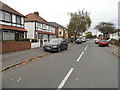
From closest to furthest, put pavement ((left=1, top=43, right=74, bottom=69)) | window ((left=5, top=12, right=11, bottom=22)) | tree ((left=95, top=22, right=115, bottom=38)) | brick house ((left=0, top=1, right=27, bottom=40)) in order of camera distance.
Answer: pavement ((left=1, top=43, right=74, bottom=69)), brick house ((left=0, top=1, right=27, bottom=40)), window ((left=5, top=12, right=11, bottom=22)), tree ((left=95, top=22, right=115, bottom=38))

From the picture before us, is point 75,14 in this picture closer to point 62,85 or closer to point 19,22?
point 19,22

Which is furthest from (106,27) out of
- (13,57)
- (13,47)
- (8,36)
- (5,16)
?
(13,57)

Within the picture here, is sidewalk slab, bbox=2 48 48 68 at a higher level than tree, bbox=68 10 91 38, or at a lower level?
lower

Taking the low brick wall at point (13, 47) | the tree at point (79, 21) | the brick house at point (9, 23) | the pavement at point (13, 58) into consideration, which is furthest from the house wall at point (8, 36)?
the tree at point (79, 21)

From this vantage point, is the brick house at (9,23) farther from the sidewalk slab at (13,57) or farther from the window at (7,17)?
the sidewalk slab at (13,57)

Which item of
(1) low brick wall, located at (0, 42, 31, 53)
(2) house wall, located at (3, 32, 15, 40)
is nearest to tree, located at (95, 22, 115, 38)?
(2) house wall, located at (3, 32, 15, 40)

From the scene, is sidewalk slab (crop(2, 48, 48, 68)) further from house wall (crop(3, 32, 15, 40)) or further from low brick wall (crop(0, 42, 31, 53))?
house wall (crop(3, 32, 15, 40))

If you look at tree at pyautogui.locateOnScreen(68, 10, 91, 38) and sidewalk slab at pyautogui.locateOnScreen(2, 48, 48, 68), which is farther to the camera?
tree at pyautogui.locateOnScreen(68, 10, 91, 38)

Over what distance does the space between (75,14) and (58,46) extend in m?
26.8

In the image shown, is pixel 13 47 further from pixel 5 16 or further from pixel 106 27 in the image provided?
pixel 106 27

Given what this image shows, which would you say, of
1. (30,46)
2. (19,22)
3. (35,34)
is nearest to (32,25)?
(35,34)

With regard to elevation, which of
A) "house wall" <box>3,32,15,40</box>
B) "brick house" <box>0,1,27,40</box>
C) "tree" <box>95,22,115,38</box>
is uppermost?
"tree" <box>95,22,115,38</box>

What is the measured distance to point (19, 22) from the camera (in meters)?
26.5

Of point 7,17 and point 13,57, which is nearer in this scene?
point 13,57
